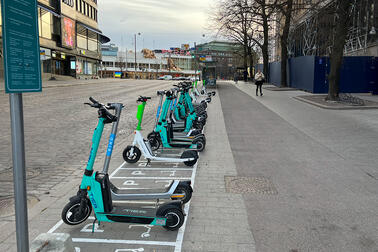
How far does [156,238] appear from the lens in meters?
3.57

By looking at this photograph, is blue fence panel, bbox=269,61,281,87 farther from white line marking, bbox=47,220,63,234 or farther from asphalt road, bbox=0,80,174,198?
white line marking, bbox=47,220,63,234

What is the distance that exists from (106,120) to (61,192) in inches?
72.4

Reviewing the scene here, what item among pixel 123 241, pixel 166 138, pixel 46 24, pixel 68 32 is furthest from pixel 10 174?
pixel 68 32

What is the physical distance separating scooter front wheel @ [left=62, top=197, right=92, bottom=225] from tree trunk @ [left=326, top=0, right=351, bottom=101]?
14.9m

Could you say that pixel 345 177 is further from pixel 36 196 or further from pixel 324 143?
pixel 36 196

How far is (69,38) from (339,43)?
136ft

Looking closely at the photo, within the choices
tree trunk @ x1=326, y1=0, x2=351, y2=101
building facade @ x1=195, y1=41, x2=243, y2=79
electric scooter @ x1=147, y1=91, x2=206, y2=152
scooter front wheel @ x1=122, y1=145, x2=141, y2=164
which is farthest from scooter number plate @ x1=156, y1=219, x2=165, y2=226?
building facade @ x1=195, y1=41, x2=243, y2=79

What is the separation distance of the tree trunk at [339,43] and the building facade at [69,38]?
1262 inches

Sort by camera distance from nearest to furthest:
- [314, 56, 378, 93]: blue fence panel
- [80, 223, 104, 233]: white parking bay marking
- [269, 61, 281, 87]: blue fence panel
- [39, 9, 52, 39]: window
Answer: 1. [80, 223, 104, 233]: white parking bay marking
2. [314, 56, 378, 93]: blue fence panel
3. [269, 61, 281, 87]: blue fence panel
4. [39, 9, 52, 39]: window

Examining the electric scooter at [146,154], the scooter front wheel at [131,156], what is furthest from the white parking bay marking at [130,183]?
the scooter front wheel at [131,156]

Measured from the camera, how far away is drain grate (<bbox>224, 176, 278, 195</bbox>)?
16.2 ft

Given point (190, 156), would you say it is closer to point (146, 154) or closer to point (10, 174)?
point (146, 154)

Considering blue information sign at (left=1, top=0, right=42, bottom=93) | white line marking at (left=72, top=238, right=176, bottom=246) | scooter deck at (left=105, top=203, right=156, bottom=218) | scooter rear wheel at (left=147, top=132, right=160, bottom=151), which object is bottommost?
white line marking at (left=72, top=238, right=176, bottom=246)

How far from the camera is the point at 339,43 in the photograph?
15867mm
